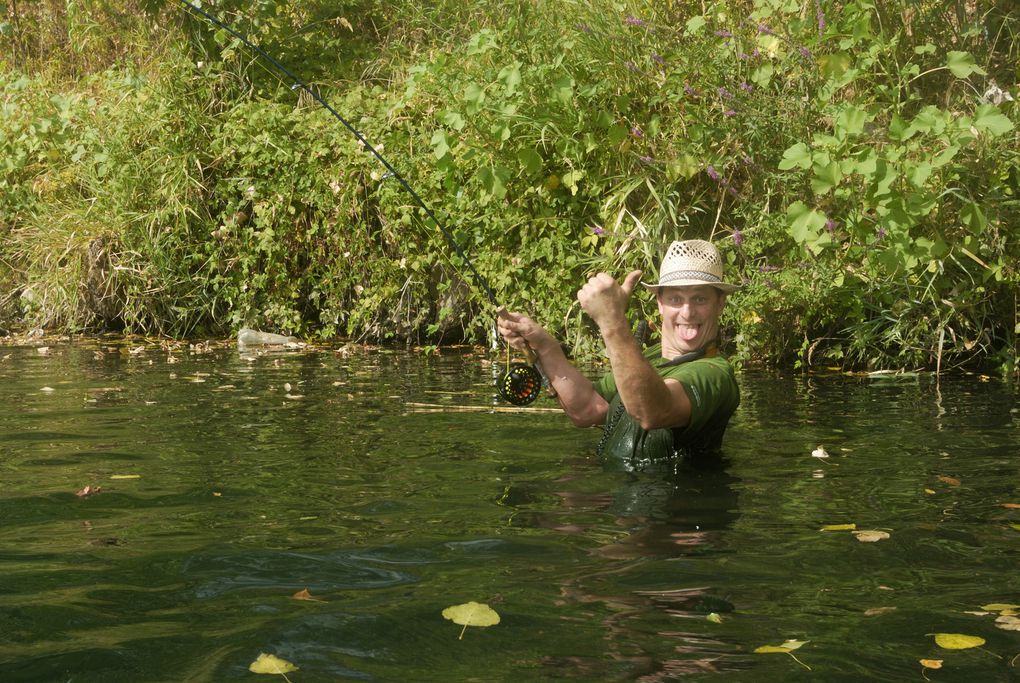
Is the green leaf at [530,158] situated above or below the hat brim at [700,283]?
above

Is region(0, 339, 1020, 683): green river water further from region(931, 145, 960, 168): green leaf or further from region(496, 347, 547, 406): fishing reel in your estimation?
region(931, 145, 960, 168): green leaf

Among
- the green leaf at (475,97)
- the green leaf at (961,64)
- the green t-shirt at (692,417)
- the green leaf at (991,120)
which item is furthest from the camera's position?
the green leaf at (475,97)

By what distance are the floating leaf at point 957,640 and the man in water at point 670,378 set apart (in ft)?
4.67

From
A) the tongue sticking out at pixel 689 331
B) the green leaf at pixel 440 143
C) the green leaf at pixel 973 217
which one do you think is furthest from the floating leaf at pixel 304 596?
the green leaf at pixel 440 143

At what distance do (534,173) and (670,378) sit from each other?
4292 mm

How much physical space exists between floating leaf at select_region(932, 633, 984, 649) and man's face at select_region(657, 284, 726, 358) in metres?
1.96

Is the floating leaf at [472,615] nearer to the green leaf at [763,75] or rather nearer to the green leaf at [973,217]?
the green leaf at [973,217]

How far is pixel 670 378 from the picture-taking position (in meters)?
4.73

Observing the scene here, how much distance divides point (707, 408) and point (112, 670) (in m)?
2.46

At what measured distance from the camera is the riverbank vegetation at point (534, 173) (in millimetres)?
7387

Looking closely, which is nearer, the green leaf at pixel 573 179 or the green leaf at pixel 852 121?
the green leaf at pixel 852 121

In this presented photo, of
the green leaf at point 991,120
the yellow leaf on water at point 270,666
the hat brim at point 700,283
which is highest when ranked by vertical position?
the green leaf at point 991,120

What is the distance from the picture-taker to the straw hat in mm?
4844

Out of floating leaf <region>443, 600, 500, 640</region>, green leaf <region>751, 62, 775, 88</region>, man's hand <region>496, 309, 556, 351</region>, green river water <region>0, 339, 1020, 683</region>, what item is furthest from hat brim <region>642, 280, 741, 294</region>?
green leaf <region>751, 62, 775, 88</region>
